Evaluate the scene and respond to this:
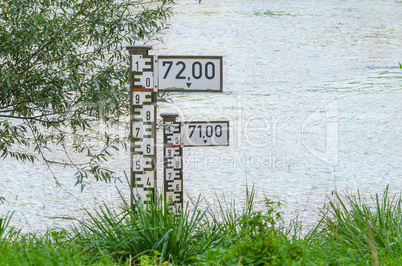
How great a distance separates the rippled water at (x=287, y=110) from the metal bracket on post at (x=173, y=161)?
88 cm

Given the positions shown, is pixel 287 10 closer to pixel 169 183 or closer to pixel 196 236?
pixel 169 183

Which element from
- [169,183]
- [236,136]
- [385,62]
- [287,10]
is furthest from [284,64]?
[169,183]

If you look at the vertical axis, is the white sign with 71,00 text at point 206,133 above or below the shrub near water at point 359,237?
above

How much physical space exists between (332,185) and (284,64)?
11721 millimetres

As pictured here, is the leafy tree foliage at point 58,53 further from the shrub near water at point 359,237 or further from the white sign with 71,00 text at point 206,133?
the shrub near water at point 359,237

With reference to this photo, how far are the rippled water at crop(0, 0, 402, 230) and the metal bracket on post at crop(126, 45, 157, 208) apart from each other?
62.2 inches

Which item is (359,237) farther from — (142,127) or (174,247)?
(142,127)

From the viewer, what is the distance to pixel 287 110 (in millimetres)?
17109

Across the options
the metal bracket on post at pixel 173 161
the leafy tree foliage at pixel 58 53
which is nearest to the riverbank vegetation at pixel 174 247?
the leafy tree foliage at pixel 58 53

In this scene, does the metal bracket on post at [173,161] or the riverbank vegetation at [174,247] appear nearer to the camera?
the riverbank vegetation at [174,247]

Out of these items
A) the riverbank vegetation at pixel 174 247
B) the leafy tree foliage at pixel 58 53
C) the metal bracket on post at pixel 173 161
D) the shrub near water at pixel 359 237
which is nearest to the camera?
the riverbank vegetation at pixel 174 247

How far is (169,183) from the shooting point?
637 cm

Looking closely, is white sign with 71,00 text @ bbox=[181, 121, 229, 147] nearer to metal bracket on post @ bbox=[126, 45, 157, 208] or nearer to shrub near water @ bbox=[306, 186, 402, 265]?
metal bracket on post @ bbox=[126, 45, 157, 208]

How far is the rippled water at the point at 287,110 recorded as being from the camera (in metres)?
11.1
